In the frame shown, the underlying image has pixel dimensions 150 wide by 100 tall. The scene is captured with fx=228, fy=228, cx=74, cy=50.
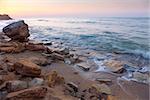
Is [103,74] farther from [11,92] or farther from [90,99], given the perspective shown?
[11,92]

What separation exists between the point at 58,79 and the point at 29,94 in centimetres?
157

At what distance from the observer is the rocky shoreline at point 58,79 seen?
15.8 ft

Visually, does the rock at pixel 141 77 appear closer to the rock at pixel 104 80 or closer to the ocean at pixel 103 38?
the rock at pixel 104 80

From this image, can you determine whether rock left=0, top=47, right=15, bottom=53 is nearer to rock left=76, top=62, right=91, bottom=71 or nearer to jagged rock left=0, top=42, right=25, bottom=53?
jagged rock left=0, top=42, right=25, bottom=53

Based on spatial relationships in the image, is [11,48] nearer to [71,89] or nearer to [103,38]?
[71,89]

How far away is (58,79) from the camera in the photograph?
19.5 ft

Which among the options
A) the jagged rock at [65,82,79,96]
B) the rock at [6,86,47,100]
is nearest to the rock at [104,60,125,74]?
the jagged rock at [65,82,79,96]

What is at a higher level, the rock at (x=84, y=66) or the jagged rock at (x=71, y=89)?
the jagged rock at (x=71, y=89)

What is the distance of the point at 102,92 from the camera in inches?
222

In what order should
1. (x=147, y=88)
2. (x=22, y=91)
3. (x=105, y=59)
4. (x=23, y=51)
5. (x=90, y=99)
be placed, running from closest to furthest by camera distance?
(x=22, y=91), (x=90, y=99), (x=147, y=88), (x=23, y=51), (x=105, y=59)

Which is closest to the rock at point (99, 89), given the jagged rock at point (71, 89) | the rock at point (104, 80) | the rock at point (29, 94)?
the jagged rock at point (71, 89)

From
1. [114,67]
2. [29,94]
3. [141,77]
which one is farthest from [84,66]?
[29,94]

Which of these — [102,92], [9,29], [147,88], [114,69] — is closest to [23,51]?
[9,29]

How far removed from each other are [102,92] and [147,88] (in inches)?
64.6
